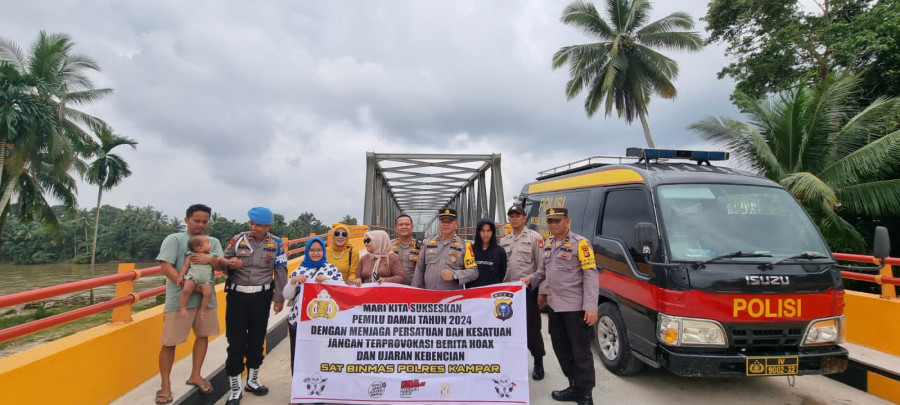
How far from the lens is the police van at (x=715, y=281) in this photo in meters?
3.09

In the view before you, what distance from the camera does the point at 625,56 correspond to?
19.4m

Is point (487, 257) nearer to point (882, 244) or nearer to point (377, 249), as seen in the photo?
point (377, 249)

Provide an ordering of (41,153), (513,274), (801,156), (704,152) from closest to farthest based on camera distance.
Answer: (513,274) < (704,152) < (801,156) < (41,153)

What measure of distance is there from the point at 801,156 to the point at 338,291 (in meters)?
11.0

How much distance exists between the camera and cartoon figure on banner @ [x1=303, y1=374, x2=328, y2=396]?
3.16m

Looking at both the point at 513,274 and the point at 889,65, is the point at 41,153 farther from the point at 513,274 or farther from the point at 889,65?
the point at 889,65

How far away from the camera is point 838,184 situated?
29.0 ft

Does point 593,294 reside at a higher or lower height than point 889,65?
lower

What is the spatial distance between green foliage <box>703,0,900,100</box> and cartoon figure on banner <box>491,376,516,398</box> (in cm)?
1189

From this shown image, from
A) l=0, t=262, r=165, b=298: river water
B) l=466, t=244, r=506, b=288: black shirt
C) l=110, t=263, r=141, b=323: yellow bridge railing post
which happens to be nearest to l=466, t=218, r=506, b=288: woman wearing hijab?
l=466, t=244, r=506, b=288: black shirt

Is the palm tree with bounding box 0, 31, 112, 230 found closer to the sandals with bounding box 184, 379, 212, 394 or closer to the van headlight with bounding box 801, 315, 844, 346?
the sandals with bounding box 184, 379, 212, 394

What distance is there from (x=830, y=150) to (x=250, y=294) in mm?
11891

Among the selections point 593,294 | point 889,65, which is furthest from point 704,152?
point 889,65

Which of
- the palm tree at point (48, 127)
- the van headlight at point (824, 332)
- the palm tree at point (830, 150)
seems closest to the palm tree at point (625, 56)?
the palm tree at point (830, 150)
